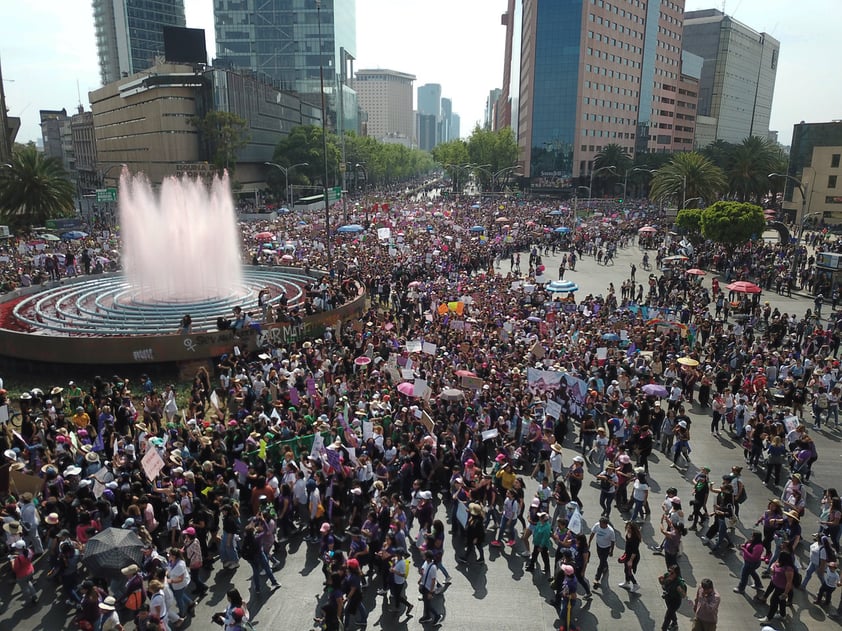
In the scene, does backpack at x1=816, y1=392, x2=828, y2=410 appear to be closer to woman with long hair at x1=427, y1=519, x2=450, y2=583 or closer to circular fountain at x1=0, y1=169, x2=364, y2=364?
woman with long hair at x1=427, y1=519, x2=450, y2=583

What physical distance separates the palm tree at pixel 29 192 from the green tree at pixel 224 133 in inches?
1266

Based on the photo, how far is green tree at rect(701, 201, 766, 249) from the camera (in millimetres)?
42438

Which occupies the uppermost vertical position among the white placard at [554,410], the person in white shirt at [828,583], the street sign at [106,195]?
the street sign at [106,195]

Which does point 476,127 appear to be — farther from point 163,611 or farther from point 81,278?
point 163,611

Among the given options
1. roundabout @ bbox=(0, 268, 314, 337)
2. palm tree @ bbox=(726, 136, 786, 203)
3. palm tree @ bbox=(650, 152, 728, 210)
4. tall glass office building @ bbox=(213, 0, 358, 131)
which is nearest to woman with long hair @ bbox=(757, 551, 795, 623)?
roundabout @ bbox=(0, 268, 314, 337)

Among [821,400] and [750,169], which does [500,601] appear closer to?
[821,400]

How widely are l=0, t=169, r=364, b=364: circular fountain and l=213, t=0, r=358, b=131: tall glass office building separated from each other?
11582cm

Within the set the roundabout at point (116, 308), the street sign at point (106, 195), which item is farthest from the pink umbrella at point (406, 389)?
the street sign at point (106, 195)

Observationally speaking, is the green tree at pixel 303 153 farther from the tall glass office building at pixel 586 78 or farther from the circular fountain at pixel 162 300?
the circular fountain at pixel 162 300

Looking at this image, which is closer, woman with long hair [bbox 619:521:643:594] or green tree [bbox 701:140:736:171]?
woman with long hair [bbox 619:521:643:594]

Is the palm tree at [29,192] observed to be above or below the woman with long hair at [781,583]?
above

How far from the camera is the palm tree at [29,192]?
167 ft

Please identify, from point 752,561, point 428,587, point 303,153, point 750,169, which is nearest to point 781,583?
point 752,561

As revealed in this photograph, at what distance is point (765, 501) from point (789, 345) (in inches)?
508
